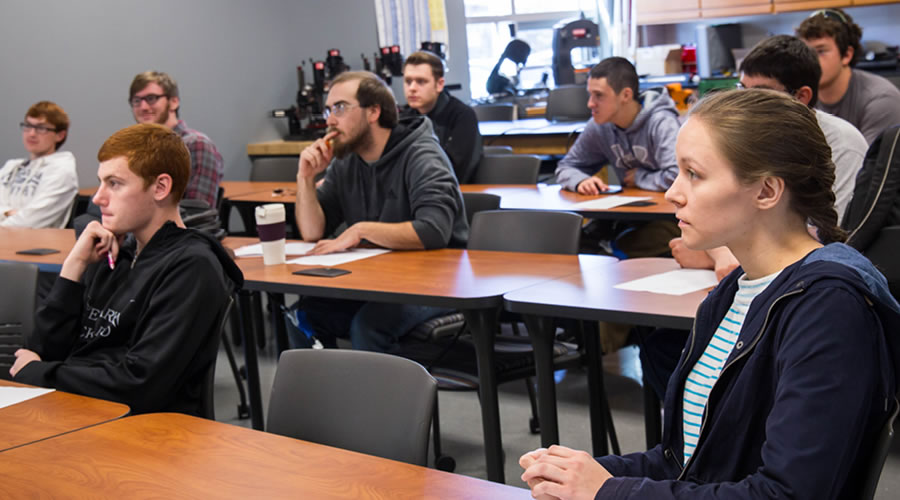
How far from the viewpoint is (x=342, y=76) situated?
3.44m

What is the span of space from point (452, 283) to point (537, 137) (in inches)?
159

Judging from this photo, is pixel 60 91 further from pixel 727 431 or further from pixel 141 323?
pixel 727 431

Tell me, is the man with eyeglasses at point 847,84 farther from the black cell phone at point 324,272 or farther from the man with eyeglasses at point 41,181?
the man with eyeglasses at point 41,181

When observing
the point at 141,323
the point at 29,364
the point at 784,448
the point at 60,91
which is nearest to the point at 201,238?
the point at 141,323

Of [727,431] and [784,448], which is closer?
[784,448]

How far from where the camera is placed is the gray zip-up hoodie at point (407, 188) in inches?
125

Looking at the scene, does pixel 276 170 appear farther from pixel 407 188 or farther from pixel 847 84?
pixel 847 84

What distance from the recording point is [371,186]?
11.2ft

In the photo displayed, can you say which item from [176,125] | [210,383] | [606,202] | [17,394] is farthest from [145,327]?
[176,125]

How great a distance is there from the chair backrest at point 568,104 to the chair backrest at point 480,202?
3268 mm

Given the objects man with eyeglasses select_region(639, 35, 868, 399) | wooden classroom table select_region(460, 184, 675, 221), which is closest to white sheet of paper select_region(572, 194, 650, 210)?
wooden classroom table select_region(460, 184, 675, 221)

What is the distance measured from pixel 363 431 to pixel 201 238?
30.2 inches

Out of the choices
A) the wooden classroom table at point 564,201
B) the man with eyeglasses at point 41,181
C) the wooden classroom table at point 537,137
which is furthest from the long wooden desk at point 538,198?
the wooden classroom table at point 537,137

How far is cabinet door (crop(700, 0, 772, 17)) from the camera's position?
Answer: 301 inches
